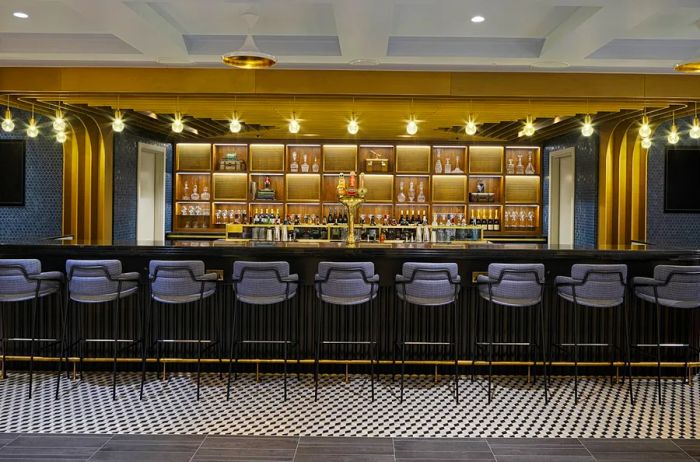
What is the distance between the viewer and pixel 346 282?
4.27 metres

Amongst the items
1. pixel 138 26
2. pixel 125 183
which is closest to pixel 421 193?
pixel 125 183

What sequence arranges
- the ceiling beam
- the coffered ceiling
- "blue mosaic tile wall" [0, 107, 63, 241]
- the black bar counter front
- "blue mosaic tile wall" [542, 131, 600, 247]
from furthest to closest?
"blue mosaic tile wall" [0, 107, 63, 241] < "blue mosaic tile wall" [542, 131, 600, 247] < the black bar counter front < the coffered ceiling < the ceiling beam

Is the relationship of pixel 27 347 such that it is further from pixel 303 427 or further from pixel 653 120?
pixel 653 120

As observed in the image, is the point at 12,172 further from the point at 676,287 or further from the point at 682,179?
the point at 682,179

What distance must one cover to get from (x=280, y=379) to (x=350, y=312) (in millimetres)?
887

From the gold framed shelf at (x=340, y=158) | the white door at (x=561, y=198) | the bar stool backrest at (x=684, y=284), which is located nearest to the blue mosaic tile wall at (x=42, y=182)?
the gold framed shelf at (x=340, y=158)

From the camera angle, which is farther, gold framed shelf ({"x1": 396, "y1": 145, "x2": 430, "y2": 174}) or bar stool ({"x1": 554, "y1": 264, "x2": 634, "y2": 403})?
gold framed shelf ({"x1": 396, "y1": 145, "x2": 430, "y2": 174})

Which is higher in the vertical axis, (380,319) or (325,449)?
(380,319)

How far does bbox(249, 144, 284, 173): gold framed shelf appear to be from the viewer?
10023mm

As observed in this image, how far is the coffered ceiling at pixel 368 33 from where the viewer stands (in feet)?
14.2

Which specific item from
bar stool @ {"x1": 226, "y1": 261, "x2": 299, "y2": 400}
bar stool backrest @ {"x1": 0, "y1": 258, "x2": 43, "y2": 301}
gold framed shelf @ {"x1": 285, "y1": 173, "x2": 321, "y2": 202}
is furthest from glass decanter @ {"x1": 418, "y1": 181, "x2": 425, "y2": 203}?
bar stool backrest @ {"x1": 0, "y1": 258, "x2": 43, "y2": 301}

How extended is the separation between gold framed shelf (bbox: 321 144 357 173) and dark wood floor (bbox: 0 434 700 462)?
688 centimetres

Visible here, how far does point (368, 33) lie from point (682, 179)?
Result: 5.95 meters

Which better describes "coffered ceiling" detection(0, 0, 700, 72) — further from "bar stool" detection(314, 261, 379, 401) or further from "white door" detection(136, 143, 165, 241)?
"white door" detection(136, 143, 165, 241)
